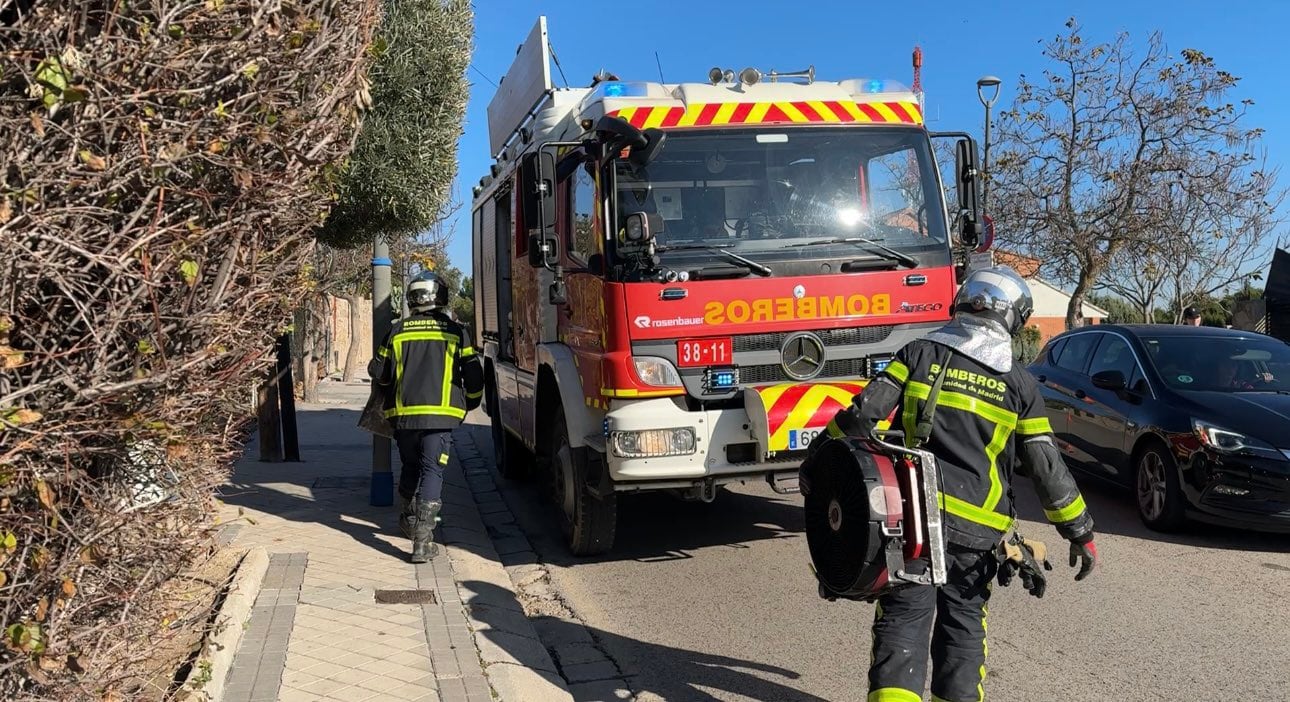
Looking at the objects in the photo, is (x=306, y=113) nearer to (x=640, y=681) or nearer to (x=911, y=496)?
(x=911, y=496)

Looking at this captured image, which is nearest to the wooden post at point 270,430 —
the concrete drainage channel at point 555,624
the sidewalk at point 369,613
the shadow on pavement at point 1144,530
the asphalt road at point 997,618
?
the sidewalk at point 369,613

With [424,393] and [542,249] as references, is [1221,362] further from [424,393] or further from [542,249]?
[424,393]

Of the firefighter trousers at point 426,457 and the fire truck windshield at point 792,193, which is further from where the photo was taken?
the firefighter trousers at point 426,457

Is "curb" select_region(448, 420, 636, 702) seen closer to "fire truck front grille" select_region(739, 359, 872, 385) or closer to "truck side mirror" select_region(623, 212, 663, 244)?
"fire truck front grille" select_region(739, 359, 872, 385)

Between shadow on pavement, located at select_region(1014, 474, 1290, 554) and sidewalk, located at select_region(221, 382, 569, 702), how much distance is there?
433 cm

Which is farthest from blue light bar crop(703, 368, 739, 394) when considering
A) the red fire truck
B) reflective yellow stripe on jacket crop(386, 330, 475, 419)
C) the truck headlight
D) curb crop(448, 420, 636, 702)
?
reflective yellow stripe on jacket crop(386, 330, 475, 419)

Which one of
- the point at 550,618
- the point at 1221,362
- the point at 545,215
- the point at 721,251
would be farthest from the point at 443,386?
the point at 1221,362

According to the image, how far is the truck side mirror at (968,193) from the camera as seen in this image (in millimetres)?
6824

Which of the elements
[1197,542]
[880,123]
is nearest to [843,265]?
[880,123]

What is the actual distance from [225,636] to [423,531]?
7.48 ft

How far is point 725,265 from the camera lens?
621 cm

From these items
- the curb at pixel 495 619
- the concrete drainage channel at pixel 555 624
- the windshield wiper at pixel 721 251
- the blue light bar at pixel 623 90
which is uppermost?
the blue light bar at pixel 623 90

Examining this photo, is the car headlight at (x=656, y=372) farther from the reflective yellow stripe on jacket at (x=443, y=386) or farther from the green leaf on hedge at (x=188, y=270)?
the green leaf on hedge at (x=188, y=270)

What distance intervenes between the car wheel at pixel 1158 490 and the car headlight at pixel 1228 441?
31 centimetres
